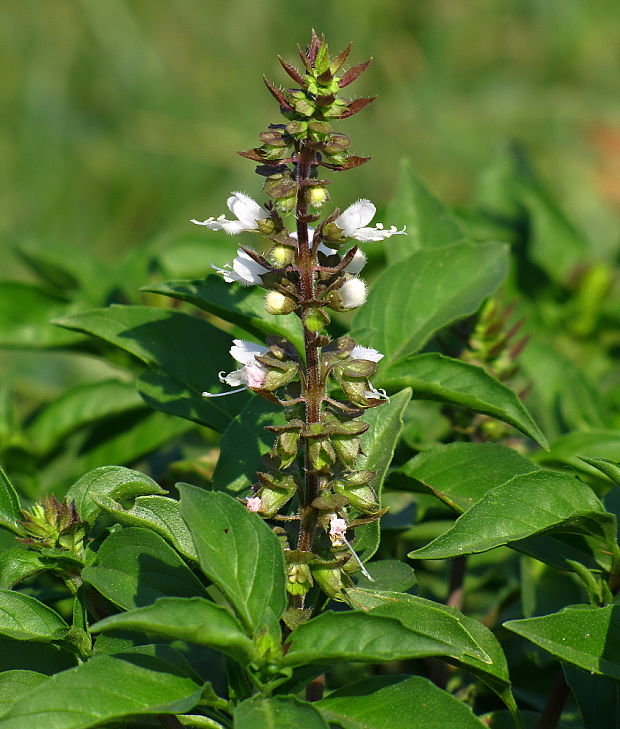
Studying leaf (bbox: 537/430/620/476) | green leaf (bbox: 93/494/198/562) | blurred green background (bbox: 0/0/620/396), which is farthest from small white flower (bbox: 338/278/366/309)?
blurred green background (bbox: 0/0/620/396)

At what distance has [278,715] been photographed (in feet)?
5.21

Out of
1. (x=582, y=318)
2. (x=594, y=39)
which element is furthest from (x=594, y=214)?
(x=582, y=318)

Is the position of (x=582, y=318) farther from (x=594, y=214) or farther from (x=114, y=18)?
(x=114, y=18)

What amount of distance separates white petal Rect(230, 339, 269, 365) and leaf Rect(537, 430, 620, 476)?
1.14 m

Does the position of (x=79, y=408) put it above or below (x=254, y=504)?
below

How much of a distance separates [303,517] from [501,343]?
1.15 m

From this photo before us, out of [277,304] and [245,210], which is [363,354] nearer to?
[277,304]

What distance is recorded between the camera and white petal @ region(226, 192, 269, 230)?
1766mm

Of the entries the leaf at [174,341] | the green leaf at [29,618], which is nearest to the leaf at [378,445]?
the leaf at [174,341]

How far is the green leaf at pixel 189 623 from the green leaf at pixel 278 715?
0.09 metres

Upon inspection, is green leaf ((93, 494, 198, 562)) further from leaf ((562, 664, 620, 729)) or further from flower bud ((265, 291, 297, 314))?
leaf ((562, 664, 620, 729))

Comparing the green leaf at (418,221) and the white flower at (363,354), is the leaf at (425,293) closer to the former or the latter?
the green leaf at (418,221)

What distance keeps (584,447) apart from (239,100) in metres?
5.61

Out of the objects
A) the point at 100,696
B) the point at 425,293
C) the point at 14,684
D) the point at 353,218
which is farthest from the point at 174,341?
the point at 100,696
